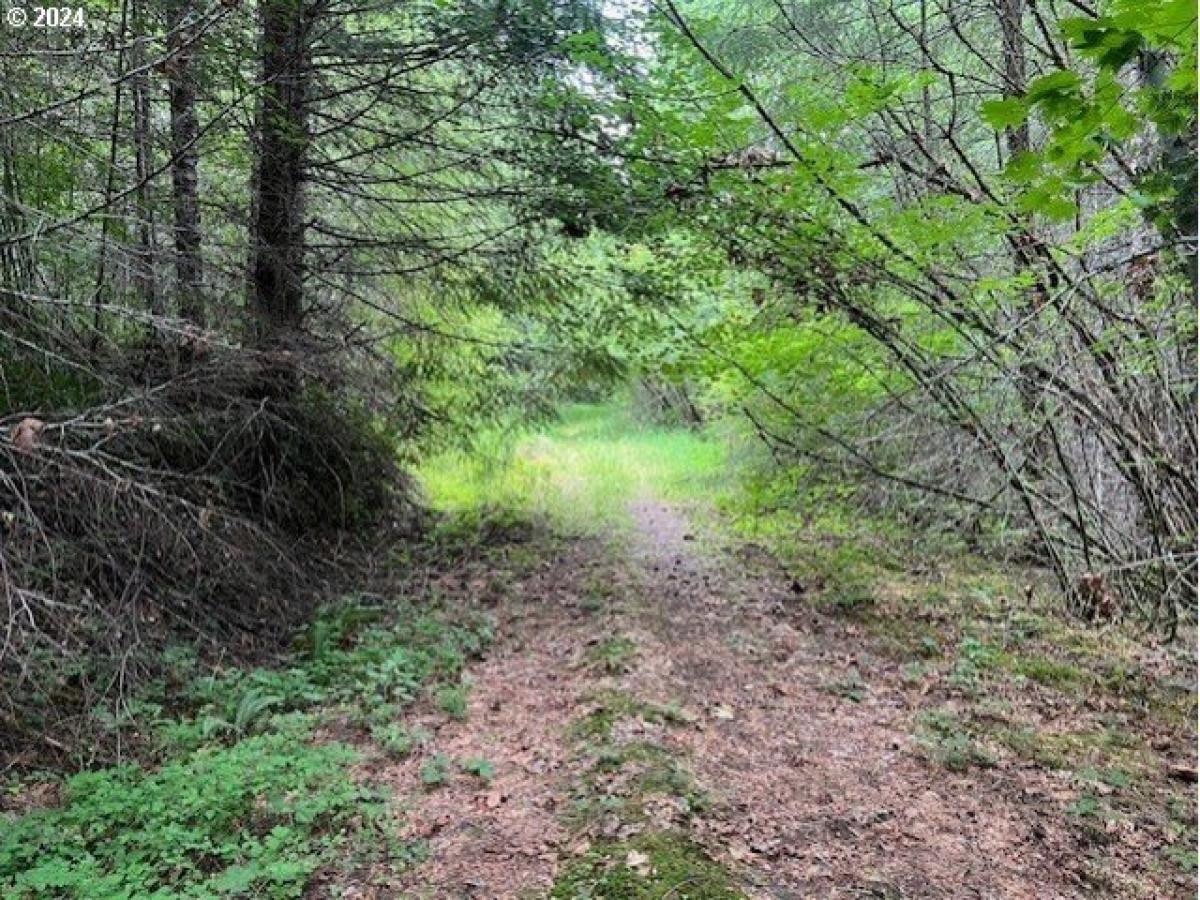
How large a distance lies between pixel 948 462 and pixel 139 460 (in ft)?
20.7

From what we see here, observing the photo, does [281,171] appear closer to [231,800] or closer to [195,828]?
[231,800]

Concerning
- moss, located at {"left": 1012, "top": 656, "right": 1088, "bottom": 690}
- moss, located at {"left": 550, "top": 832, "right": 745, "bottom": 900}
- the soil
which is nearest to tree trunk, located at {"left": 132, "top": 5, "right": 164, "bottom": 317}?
the soil

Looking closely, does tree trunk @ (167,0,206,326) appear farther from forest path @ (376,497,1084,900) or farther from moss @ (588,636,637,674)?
moss @ (588,636,637,674)

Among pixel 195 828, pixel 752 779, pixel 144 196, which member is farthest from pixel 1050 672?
pixel 144 196

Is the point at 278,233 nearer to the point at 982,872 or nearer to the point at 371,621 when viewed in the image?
the point at 371,621

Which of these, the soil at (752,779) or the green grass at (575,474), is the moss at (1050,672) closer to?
the soil at (752,779)

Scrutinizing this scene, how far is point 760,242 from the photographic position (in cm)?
608

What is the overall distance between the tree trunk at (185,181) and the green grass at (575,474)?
360 cm

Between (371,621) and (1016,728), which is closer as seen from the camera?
(1016,728)

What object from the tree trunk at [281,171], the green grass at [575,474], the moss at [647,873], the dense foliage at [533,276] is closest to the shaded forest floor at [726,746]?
the moss at [647,873]

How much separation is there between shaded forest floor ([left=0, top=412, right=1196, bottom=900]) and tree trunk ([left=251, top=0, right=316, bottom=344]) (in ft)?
9.01

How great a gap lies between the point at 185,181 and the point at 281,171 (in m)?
1.10

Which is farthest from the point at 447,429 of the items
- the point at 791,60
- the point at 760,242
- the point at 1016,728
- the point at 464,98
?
the point at 1016,728

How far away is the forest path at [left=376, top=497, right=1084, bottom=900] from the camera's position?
3.32 m
